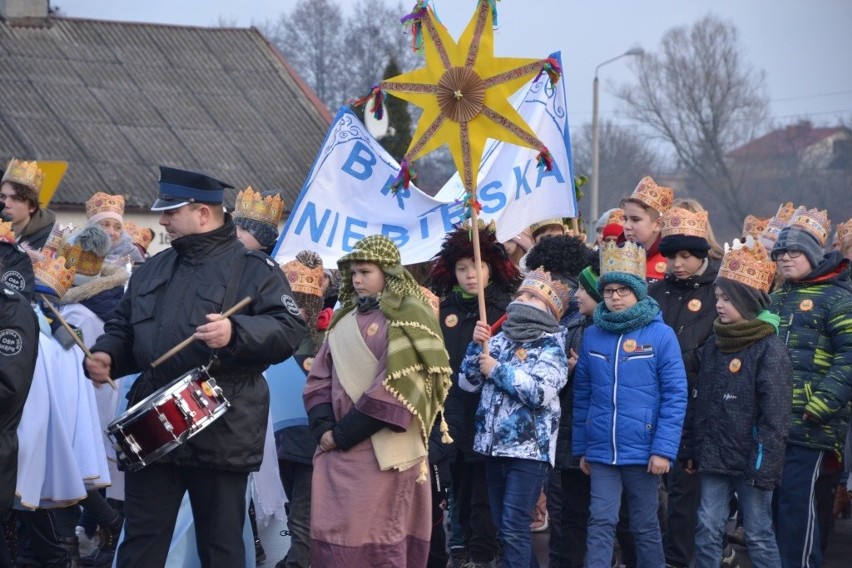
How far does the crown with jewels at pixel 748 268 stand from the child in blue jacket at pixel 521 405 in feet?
3.24

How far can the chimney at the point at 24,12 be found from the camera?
36.6 m

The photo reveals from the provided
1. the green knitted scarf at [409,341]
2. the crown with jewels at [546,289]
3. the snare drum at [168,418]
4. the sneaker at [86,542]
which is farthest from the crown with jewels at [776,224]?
the snare drum at [168,418]

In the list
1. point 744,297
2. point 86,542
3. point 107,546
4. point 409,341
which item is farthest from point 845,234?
point 86,542

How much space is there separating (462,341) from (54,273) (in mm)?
2638

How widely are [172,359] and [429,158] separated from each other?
55087 mm

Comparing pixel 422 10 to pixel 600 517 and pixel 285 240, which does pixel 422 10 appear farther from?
pixel 600 517

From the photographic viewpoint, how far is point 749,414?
7.73 metres

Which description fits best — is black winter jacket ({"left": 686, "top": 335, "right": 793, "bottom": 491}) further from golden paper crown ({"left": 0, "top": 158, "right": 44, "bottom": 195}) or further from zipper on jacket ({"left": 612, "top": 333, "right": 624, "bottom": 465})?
golden paper crown ({"left": 0, "top": 158, "right": 44, "bottom": 195})

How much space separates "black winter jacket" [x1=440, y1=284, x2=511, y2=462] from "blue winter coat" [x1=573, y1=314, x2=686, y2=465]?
867 millimetres

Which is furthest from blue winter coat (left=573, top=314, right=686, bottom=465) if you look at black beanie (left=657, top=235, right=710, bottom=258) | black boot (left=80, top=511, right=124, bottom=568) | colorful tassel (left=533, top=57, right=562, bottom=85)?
black boot (left=80, top=511, right=124, bottom=568)

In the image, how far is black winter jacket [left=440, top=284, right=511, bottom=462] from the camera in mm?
8516

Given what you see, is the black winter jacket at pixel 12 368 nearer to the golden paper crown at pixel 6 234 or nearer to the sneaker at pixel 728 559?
the golden paper crown at pixel 6 234

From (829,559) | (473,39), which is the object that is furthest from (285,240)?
(829,559)

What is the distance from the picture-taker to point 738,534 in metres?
10.4
